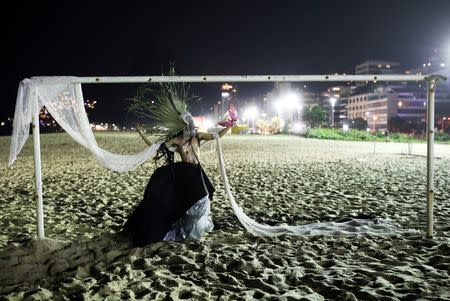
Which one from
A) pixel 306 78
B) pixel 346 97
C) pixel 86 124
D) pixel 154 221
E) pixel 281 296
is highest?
pixel 346 97

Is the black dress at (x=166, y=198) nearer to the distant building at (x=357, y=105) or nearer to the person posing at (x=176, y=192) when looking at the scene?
the person posing at (x=176, y=192)

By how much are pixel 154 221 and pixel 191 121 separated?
1.49 meters

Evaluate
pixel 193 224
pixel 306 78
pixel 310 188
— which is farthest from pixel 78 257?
pixel 310 188

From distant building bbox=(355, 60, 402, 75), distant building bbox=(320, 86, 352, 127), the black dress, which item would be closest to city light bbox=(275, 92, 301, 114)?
the black dress

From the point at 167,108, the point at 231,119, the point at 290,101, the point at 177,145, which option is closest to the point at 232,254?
the point at 177,145

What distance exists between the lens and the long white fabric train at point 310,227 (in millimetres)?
5875

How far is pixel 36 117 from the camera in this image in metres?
5.45

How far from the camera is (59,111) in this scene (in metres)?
5.54

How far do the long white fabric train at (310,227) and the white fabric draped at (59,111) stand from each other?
1203mm

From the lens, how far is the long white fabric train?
5875 millimetres

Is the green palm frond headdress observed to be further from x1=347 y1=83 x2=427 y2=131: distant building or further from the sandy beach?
x1=347 y1=83 x2=427 y2=131: distant building

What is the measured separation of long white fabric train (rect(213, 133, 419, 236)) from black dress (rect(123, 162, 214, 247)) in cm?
60

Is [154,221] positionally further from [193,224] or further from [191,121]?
[191,121]

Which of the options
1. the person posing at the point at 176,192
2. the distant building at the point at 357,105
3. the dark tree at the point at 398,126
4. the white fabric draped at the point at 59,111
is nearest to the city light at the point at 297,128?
the dark tree at the point at 398,126
